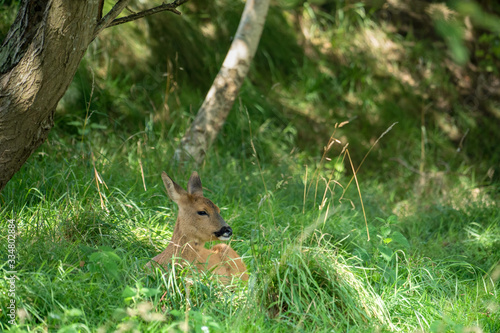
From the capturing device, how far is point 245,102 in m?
6.61

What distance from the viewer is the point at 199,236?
3504 millimetres

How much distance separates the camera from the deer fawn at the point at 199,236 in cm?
340

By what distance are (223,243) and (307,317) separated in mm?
867

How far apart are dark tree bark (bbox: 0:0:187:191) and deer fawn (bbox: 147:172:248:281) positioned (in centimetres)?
87

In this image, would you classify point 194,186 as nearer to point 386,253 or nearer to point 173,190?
point 173,190

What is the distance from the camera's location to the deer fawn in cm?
340

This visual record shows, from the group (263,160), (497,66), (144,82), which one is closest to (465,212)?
(263,160)

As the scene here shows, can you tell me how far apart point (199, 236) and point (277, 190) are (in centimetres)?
174

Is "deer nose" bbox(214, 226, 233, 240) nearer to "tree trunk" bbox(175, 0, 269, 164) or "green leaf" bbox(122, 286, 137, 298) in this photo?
"green leaf" bbox(122, 286, 137, 298)

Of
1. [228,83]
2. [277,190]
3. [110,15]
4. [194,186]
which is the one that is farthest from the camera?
[228,83]

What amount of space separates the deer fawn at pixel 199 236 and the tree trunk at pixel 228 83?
1.77m

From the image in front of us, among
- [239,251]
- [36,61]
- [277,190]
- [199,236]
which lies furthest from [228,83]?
[36,61]

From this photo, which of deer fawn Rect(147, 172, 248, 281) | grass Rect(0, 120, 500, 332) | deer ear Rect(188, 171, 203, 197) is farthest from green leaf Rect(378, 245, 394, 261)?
deer ear Rect(188, 171, 203, 197)

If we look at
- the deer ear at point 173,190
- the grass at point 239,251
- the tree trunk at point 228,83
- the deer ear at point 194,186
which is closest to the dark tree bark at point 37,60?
the grass at point 239,251
